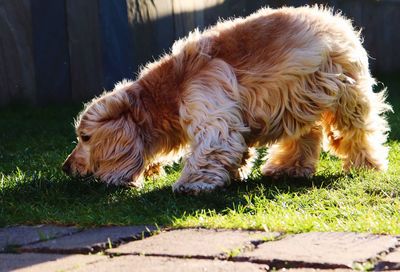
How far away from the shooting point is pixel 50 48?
9.45 meters

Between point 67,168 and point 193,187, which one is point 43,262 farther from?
point 67,168

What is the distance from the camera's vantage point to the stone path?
134 inches

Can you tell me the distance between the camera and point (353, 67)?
564cm

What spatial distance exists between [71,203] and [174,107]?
0.92m

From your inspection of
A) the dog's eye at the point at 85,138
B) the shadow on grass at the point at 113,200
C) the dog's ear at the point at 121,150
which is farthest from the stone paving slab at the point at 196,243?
the dog's eye at the point at 85,138

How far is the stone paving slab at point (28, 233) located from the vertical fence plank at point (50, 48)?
5.07 m

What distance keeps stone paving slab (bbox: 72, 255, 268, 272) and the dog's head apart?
2.07 m

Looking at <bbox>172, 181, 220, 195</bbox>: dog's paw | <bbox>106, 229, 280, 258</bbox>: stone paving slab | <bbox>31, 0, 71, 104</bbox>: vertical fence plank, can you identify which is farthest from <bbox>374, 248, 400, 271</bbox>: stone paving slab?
<bbox>31, 0, 71, 104</bbox>: vertical fence plank

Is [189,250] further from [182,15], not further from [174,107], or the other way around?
[182,15]

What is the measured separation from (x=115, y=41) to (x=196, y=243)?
5158 mm

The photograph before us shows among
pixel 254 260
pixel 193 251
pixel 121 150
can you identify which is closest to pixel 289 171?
pixel 121 150

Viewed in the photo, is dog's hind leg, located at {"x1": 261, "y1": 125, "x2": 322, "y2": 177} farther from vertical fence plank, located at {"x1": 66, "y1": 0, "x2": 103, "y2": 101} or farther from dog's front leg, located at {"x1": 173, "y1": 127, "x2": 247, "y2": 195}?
vertical fence plank, located at {"x1": 66, "y1": 0, "x2": 103, "y2": 101}

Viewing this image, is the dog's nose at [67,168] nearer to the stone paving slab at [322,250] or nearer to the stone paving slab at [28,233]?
the stone paving slab at [28,233]

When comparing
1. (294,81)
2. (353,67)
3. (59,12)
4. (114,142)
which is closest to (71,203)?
Result: (114,142)
